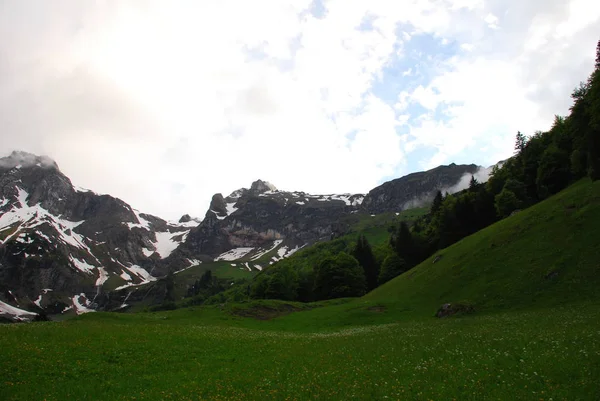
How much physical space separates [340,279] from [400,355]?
2853 inches

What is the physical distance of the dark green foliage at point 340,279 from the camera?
305ft

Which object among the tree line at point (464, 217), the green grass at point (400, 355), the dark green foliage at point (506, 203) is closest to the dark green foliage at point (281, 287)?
the tree line at point (464, 217)

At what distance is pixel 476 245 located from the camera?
5872cm

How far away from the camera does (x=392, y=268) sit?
316 feet

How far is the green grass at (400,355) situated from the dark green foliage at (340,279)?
45397 mm

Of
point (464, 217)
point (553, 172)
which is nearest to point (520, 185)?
point (553, 172)

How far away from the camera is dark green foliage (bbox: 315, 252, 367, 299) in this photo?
9300 cm

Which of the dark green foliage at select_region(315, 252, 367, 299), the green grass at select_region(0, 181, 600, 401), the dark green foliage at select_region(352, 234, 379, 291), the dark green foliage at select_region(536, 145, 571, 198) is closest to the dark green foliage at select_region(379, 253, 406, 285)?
the dark green foliage at select_region(315, 252, 367, 299)

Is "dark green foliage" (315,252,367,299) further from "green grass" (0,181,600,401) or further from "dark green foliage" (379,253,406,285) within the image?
"green grass" (0,181,600,401)

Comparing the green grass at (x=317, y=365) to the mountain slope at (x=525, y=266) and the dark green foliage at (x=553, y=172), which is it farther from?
the dark green foliage at (x=553, y=172)

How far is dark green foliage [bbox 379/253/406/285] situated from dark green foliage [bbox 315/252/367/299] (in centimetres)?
577

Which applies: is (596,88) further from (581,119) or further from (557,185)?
(557,185)

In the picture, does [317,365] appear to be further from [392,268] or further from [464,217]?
[464,217]

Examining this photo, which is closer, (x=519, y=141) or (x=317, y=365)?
(x=317, y=365)
